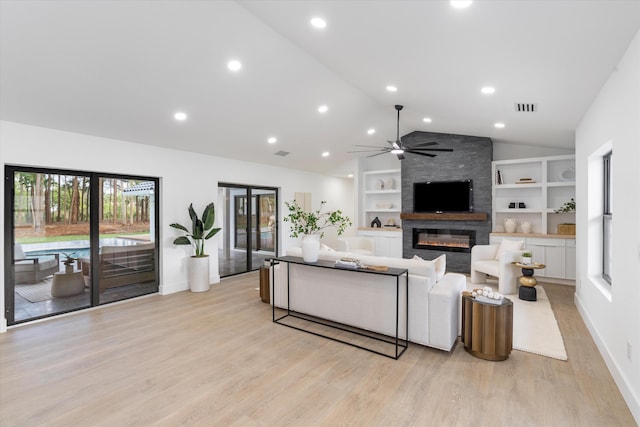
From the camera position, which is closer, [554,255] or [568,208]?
[554,255]

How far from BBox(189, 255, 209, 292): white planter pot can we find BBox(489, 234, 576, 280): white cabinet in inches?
234

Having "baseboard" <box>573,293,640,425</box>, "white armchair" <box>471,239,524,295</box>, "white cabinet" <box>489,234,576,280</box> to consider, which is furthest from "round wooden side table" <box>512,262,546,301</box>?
"white cabinet" <box>489,234,576,280</box>

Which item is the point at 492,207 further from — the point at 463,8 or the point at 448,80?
the point at 463,8

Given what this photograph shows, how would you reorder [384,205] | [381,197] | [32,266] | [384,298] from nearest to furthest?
[384,298]
[32,266]
[384,205]
[381,197]

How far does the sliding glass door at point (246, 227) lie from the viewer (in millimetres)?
6840

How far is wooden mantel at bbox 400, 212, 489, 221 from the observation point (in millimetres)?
6773

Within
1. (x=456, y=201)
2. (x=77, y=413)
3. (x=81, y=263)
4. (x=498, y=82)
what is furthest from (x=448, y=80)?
(x=81, y=263)

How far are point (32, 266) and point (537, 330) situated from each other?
20.8ft

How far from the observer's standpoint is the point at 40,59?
3.02m

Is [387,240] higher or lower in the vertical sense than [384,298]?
higher

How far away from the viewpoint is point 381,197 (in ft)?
29.0

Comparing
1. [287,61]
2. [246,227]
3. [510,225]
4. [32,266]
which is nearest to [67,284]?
[32,266]

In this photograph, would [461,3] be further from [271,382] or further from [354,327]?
[354,327]

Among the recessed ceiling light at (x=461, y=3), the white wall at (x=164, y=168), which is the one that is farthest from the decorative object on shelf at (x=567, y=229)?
the white wall at (x=164, y=168)
